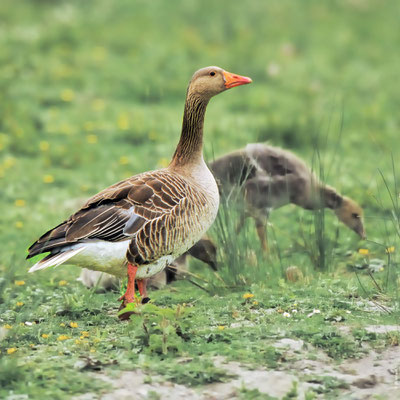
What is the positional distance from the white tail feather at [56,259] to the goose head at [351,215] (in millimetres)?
3150

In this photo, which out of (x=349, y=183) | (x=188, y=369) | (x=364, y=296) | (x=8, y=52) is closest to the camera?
(x=188, y=369)

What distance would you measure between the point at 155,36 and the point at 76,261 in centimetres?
961

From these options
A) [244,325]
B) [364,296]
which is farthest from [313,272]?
[244,325]

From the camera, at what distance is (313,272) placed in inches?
257

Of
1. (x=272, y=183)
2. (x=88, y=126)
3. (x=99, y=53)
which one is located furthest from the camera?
(x=99, y=53)

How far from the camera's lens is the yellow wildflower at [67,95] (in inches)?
481

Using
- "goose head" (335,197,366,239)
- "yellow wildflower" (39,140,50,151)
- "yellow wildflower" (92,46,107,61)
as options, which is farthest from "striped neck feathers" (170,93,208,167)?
"yellow wildflower" (92,46,107,61)

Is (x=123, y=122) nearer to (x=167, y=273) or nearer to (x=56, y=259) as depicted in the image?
(x=167, y=273)

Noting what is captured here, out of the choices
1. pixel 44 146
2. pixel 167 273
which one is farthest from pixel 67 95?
pixel 167 273

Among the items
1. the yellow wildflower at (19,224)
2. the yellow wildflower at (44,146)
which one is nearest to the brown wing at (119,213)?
the yellow wildflower at (19,224)

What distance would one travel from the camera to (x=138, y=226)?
5.56 metres

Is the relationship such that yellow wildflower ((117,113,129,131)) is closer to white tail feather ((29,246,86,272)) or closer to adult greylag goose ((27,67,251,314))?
adult greylag goose ((27,67,251,314))

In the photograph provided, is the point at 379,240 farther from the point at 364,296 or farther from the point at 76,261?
the point at 76,261

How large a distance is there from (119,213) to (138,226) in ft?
0.52
